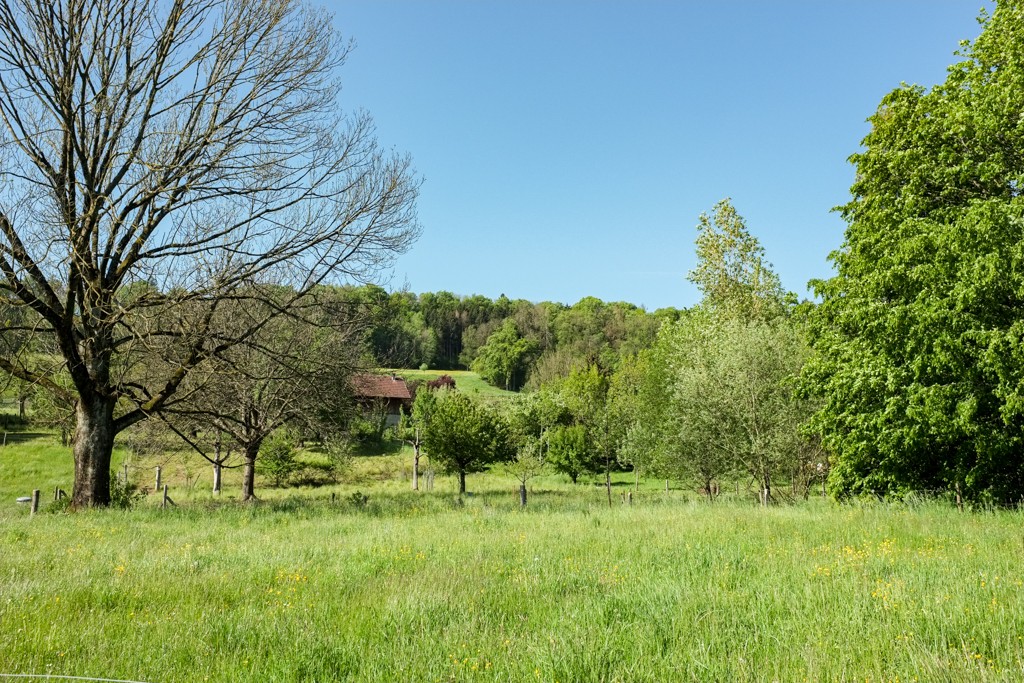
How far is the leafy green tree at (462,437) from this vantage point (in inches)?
1345

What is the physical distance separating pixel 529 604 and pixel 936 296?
12.8 meters

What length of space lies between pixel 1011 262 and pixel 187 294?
17.0 meters

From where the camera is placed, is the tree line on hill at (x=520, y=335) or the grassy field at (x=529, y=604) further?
the tree line on hill at (x=520, y=335)

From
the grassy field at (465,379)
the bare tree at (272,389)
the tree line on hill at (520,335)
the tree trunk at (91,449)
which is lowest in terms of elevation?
the tree trunk at (91,449)

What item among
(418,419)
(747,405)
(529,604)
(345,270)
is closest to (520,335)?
(418,419)

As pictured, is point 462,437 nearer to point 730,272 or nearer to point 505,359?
point 730,272

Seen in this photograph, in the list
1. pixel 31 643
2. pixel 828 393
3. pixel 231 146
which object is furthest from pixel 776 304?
pixel 31 643

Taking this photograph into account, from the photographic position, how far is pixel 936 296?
13.9 m

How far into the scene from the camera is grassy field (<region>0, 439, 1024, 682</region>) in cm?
426

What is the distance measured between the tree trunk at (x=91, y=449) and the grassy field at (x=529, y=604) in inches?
183

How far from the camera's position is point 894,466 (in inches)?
663

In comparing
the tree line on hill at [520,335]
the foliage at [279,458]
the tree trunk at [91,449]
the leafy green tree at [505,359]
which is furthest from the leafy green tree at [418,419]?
the leafy green tree at [505,359]

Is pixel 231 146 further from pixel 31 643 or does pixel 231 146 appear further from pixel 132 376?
pixel 132 376

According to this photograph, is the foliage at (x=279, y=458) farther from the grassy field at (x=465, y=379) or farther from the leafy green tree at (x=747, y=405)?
the grassy field at (x=465, y=379)
